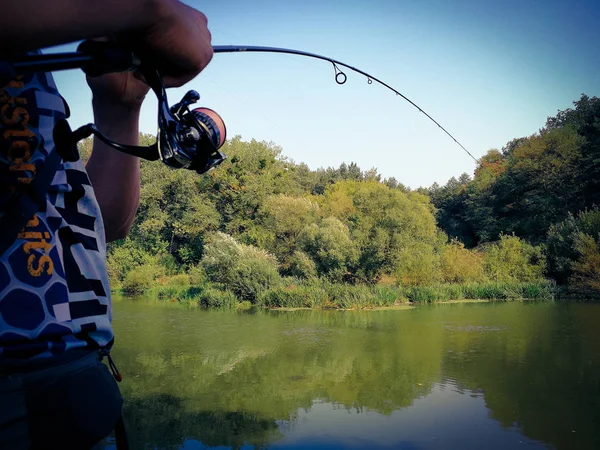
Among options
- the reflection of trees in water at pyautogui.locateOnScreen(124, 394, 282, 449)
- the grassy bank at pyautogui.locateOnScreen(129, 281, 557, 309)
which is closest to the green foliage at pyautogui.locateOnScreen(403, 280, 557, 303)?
the grassy bank at pyautogui.locateOnScreen(129, 281, 557, 309)

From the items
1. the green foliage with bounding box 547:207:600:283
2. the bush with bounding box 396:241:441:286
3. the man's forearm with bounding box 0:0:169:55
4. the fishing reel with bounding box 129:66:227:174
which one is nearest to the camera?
the man's forearm with bounding box 0:0:169:55

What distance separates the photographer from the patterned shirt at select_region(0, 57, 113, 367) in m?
0.52

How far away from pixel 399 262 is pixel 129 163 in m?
14.2

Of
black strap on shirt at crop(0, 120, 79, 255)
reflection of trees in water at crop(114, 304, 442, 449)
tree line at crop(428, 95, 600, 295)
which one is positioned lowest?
reflection of trees in water at crop(114, 304, 442, 449)

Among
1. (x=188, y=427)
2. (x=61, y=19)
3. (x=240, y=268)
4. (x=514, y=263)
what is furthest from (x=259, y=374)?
(x=514, y=263)

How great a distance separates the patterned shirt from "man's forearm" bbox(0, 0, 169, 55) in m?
0.13

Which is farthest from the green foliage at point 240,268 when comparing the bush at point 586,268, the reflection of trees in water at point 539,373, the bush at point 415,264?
the bush at point 586,268

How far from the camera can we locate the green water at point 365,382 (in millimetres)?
4629

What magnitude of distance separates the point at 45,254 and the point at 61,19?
0.85ft

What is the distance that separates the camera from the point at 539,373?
6.64 metres

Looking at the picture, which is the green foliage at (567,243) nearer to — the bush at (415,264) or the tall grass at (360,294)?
the tall grass at (360,294)

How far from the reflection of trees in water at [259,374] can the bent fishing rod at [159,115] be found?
423cm

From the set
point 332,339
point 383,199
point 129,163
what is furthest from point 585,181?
point 129,163

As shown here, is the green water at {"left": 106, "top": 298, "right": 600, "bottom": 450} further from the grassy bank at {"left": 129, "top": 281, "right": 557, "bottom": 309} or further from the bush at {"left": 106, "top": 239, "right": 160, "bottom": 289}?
the bush at {"left": 106, "top": 239, "right": 160, "bottom": 289}
